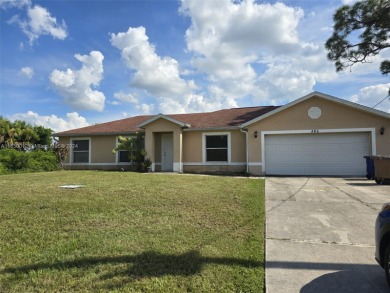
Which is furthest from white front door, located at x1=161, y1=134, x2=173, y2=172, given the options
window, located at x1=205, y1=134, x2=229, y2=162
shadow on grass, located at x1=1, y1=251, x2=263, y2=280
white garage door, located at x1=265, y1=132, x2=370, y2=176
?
shadow on grass, located at x1=1, y1=251, x2=263, y2=280

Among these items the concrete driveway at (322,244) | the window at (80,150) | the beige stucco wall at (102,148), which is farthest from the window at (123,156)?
the concrete driveway at (322,244)

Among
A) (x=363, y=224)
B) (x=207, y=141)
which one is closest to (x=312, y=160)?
(x=207, y=141)

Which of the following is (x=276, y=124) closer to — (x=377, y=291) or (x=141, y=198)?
(x=141, y=198)

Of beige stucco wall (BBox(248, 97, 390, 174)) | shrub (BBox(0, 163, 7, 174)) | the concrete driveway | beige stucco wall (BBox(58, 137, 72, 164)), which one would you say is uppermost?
beige stucco wall (BBox(248, 97, 390, 174))

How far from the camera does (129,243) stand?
188 inches

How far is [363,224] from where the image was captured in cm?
616

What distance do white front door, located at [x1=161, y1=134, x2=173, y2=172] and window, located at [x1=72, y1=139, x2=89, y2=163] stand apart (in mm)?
5870

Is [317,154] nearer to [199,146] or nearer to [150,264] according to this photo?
[199,146]

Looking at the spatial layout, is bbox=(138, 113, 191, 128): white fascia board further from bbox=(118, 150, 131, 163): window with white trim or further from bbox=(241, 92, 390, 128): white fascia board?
bbox=(241, 92, 390, 128): white fascia board

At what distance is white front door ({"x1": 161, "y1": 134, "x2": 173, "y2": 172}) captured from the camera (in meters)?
19.5

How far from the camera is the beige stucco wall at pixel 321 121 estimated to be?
15.2 m

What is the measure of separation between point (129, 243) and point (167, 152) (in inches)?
587

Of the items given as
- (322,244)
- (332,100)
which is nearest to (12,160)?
(322,244)

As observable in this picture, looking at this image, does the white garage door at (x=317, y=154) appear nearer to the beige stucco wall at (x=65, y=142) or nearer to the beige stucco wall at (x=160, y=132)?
the beige stucco wall at (x=160, y=132)
